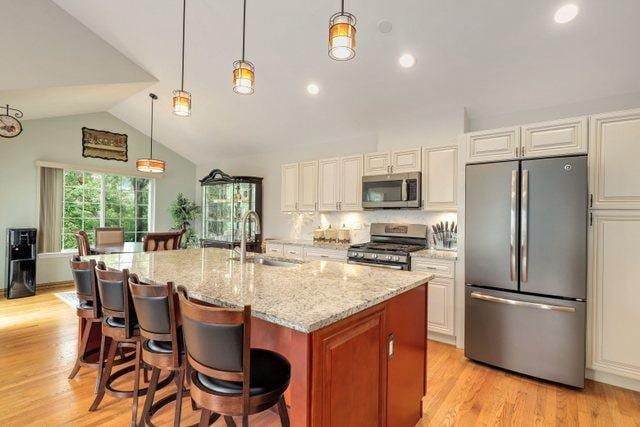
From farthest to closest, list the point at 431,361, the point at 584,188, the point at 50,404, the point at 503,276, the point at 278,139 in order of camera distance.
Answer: the point at 278,139
the point at 431,361
the point at 503,276
the point at 584,188
the point at 50,404

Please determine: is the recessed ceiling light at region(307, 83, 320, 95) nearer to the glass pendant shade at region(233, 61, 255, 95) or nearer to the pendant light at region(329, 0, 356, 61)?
the glass pendant shade at region(233, 61, 255, 95)

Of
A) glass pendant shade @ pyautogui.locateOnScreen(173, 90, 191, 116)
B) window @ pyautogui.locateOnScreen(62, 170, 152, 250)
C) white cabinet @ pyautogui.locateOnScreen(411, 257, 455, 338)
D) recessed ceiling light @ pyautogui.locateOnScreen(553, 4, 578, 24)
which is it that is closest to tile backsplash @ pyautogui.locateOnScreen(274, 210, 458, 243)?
white cabinet @ pyautogui.locateOnScreen(411, 257, 455, 338)

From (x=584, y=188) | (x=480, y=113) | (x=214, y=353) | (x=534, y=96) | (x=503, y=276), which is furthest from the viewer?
(x=480, y=113)

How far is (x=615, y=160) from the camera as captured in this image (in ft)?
8.37

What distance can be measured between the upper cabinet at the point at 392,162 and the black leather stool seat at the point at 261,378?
3.02m

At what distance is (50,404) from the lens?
230 centimetres

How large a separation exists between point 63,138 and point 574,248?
745 centimetres

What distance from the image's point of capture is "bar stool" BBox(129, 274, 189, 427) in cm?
169

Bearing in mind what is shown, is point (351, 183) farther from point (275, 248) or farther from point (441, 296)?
point (441, 296)

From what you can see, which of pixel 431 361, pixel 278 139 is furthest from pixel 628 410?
pixel 278 139

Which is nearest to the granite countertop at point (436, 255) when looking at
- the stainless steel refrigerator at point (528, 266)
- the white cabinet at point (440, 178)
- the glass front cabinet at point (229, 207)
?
the stainless steel refrigerator at point (528, 266)

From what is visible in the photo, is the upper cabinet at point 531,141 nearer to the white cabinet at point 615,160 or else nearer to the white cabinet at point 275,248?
the white cabinet at point 615,160

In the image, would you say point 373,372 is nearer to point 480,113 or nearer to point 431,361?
point 431,361

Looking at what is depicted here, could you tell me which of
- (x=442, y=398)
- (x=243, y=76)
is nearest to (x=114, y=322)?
(x=243, y=76)
